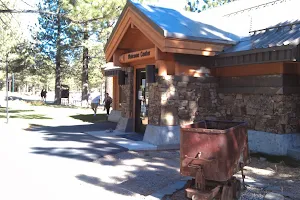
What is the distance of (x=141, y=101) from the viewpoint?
40.8 ft

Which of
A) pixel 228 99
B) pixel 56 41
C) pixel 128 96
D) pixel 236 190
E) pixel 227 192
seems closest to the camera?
pixel 227 192

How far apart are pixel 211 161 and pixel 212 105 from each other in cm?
632

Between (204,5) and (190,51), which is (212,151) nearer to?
(190,51)

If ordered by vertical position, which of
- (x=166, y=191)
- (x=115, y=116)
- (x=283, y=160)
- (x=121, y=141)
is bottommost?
(x=166, y=191)

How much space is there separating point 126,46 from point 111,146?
4.68 meters

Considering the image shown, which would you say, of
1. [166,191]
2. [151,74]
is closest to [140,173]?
[166,191]

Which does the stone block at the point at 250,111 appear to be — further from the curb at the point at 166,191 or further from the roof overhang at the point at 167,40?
the curb at the point at 166,191

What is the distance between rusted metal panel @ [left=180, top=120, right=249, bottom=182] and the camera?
468 centimetres

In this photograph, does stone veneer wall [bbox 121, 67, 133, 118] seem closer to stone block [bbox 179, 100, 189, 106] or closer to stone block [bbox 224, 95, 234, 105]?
stone block [bbox 179, 100, 189, 106]

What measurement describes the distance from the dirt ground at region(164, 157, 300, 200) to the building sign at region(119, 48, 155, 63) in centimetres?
470

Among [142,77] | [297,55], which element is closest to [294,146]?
[297,55]

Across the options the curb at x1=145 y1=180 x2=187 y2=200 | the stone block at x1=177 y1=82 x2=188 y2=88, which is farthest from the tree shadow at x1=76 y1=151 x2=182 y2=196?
the stone block at x1=177 y1=82 x2=188 y2=88

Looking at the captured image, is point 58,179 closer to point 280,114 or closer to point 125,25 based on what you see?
point 280,114

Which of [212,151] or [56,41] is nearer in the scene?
[212,151]
